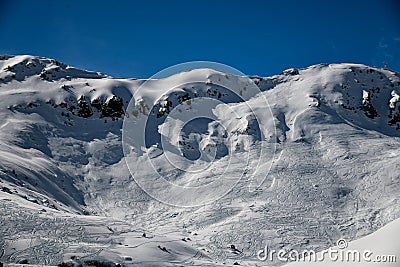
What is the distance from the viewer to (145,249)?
64.7 ft

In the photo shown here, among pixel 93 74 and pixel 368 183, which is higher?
pixel 93 74

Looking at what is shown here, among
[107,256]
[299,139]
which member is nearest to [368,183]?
[299,139]

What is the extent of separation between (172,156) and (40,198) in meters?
17.8

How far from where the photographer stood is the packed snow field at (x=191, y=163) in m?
22.3

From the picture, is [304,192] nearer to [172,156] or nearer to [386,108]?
[172,156]

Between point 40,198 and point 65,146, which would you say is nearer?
point 40,198

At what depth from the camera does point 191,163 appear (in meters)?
42.4

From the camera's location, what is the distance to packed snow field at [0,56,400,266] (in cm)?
2227

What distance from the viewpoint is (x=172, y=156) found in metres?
43.9

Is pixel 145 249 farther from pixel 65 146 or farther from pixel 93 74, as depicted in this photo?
pixel 93 74

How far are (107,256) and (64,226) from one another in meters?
4.95

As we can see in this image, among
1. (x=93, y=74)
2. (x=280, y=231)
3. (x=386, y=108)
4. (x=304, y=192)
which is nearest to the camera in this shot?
(x=280, y=231)

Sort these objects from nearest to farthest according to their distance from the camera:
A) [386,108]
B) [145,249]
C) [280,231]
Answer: [145,249] → [280,231] → [386,108]

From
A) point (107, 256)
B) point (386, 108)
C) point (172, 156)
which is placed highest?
point (386, 108)
